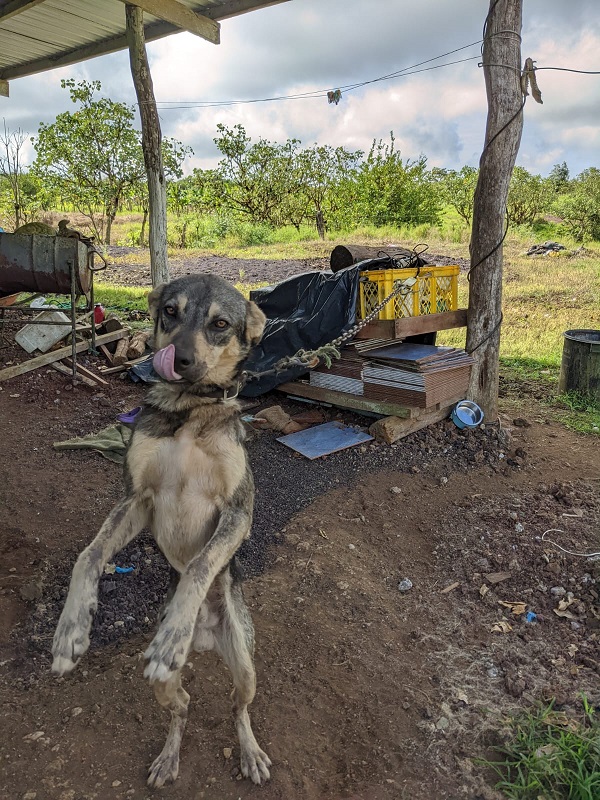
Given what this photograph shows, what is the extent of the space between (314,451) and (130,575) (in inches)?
88.3

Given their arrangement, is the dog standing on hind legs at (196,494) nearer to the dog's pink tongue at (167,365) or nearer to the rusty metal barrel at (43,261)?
the dog's pink tongue at (167,365)

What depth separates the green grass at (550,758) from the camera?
2312 millimetres

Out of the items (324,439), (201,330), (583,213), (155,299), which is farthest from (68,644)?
(583,213)

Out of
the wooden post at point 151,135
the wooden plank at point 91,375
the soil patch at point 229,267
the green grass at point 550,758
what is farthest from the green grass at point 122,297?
the green grass at point 550,758

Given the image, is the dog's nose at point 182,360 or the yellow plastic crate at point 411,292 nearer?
the dog's nose at point 182,360

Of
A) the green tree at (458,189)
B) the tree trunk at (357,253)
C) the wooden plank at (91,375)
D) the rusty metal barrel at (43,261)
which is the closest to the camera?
the tree trunk at (357,253)

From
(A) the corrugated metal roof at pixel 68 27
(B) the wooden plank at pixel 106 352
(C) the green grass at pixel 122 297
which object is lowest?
(B) the wooden plank at pixel 106 352

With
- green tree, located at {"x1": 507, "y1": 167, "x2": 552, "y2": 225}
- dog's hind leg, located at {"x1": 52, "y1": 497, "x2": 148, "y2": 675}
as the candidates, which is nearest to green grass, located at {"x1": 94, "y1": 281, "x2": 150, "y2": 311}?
dog's hind leg, located at {"x1": 52, "y1": 497, "x2": 148, "y2": 675}

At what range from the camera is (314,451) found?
552 cm

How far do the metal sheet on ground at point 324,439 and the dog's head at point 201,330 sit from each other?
2759 millimetres

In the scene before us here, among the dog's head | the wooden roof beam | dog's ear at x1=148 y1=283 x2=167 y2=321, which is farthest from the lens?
the wooden roof beam

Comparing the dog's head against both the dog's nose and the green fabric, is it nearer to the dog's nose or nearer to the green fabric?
the dog's nose

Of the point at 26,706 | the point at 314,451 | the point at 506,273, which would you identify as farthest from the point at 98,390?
the point at 506,273

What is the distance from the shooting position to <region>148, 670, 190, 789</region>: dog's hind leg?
2322mm
